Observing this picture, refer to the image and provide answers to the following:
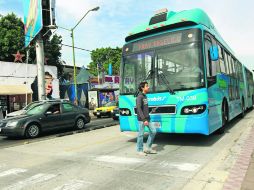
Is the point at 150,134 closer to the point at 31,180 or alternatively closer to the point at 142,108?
the point at 142,108

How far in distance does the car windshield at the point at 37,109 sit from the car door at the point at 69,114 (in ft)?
3.35

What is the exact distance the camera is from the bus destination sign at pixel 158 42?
30.0 ft

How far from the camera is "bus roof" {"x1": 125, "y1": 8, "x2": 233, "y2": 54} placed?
9.19 m

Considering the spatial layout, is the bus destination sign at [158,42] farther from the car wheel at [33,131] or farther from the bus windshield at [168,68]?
the car wheel at [33,131]

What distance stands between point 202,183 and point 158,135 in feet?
19.5

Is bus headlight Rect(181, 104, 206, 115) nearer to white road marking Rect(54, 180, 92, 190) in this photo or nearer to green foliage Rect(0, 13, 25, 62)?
white road marking Rect(54, 180, 92, 190)

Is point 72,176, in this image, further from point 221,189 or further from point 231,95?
point 231,95

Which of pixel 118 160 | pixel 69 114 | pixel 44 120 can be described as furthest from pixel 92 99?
pixel 118 160

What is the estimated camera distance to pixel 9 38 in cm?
3759

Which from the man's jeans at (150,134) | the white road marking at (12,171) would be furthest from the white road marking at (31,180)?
the man's jeans at (150,134)

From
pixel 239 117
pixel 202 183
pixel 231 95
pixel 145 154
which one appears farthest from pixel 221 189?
pixel 239 117

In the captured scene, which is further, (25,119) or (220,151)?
(25,119)

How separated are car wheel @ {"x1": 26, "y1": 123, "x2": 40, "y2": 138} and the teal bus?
526 cm

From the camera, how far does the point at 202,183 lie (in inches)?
221
